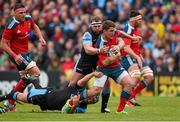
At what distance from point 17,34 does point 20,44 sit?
29cm

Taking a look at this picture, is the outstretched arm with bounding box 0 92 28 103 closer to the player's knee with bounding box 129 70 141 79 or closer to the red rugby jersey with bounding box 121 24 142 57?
the red rugby jersey with bounding box 121 24 142 57

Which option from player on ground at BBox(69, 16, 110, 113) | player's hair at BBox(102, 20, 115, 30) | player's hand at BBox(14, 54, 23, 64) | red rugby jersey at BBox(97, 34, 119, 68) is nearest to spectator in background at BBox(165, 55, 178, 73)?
player on ground at BBox(69, 16, 110, 113)

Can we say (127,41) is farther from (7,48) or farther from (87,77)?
(7,48)

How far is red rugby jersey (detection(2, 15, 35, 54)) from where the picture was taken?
733 inches

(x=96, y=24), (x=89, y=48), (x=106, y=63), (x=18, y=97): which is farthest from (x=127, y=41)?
(x=18, y=97)

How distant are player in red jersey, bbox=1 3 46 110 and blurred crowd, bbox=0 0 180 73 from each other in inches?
380

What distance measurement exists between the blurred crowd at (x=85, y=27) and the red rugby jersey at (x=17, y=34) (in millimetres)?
9655

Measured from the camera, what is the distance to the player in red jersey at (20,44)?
61.0 feet

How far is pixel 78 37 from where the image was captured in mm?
30375

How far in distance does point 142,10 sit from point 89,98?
518 inches

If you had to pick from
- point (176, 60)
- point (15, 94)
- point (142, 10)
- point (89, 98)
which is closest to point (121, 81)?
point (89, 98)

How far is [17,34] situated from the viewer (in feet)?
61.7

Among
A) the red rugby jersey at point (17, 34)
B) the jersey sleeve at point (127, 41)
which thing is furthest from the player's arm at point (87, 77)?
the jersey sleeve at point (127, 41)

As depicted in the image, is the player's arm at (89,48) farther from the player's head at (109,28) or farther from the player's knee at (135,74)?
the player's knee at (135,74)
